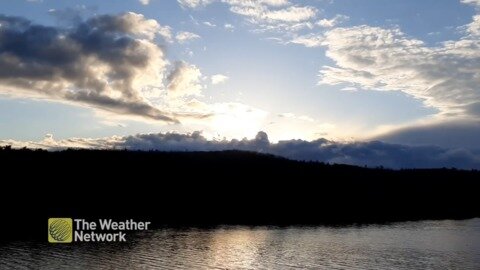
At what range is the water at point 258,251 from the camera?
70062mm

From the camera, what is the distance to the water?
230 ft

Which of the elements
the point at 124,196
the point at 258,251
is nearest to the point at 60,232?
the point at 258,251

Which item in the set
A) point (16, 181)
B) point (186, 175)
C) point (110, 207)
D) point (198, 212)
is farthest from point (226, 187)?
point (16, 181)

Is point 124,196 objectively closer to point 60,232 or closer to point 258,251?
point 60,232

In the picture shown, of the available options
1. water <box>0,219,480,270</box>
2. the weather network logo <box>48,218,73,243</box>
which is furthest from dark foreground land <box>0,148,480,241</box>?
water <box>0,219,480,270</box>

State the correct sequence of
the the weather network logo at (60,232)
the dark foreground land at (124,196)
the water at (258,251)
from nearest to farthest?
the water at (258,251) < the the weather network logo at (60,232) < the dark foreground land at (124,196)

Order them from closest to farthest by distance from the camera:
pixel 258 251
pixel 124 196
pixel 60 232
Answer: pixel 258 251
pixel 60 232
pixel 124 196

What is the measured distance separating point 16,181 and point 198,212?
56.4 meters

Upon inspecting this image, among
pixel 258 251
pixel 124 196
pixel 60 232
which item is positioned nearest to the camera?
pixel 258 251

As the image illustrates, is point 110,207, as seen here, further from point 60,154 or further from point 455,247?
point 455,247

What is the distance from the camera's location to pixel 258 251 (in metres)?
87.2

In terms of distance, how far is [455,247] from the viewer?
98.8 m

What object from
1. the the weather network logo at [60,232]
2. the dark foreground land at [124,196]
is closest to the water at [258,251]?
the the weather network logo at [60,232]

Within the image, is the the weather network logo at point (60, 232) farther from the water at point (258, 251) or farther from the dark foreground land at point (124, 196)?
the water at point (258, 251)
